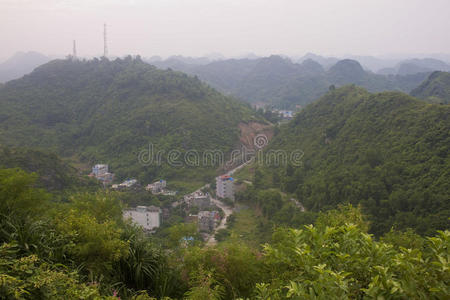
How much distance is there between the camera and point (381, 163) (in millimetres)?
16609

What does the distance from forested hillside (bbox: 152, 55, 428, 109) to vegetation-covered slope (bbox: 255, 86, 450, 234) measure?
1499 inches

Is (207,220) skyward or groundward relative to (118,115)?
groundward

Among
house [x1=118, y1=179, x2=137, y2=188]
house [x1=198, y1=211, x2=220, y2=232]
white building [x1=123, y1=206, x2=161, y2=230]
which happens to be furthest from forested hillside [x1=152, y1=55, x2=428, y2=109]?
white building [x1=123, y1=206, x2=161, y2=230]

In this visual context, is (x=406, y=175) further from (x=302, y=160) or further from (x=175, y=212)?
(x=175, y=212)

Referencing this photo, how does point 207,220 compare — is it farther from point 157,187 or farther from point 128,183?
point 128,183

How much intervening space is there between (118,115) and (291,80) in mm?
49458

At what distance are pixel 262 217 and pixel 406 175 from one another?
8.71 meters

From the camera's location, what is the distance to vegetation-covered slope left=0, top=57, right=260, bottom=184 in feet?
96.1

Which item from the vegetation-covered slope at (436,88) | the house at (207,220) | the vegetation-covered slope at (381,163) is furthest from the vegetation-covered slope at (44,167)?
the vegetation-covered slope at (436,88)

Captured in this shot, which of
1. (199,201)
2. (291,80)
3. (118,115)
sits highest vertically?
(291,80)

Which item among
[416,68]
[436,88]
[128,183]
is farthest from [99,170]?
[416,68]

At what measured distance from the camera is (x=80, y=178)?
66.4 ft

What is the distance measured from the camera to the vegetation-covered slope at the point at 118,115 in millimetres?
29281

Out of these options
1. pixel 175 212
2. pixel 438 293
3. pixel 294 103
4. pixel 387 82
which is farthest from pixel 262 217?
pixel 387 82
